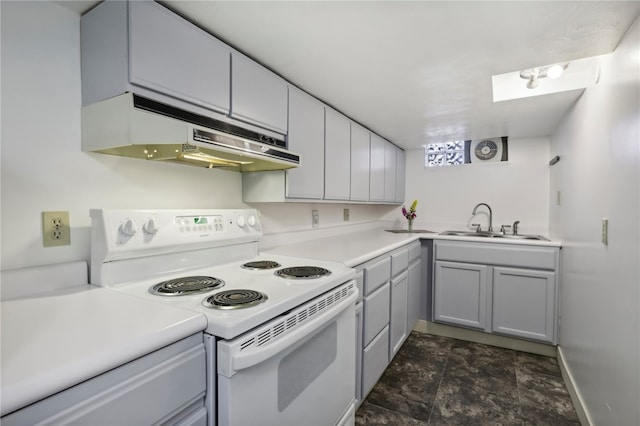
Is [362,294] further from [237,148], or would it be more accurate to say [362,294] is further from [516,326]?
[516,326]

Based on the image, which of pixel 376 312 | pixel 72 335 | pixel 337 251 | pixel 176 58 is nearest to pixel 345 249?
pixel 337 251

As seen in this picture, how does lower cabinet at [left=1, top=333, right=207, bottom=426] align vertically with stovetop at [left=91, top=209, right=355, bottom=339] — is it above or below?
below

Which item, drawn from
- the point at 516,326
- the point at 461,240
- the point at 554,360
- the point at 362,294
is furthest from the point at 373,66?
the point at 554,360

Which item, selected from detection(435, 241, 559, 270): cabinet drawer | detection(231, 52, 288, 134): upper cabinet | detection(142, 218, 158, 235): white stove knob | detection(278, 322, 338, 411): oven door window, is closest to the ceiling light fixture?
detection(435, 241, 559, 270): cabinet drawer

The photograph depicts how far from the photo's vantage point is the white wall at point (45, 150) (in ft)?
3.23

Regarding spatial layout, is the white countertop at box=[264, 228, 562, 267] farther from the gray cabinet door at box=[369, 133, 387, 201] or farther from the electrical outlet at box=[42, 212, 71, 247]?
the electrical outlet at box=[42, 212, 71, 247]

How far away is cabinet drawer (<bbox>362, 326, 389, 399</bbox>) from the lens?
1763mm

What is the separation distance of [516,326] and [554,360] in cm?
35

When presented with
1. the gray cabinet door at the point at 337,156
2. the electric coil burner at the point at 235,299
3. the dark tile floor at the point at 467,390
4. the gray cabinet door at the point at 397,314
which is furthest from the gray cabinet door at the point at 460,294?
the electric coil burner at the point at 235,299

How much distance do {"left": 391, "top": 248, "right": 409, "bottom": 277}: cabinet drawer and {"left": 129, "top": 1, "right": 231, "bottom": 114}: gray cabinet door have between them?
1471 millimetres

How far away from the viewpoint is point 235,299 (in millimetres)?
955

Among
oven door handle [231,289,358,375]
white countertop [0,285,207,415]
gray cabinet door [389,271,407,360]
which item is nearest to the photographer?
white countertop [0,285,207,415]

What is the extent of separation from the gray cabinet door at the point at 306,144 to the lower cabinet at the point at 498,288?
152 centimetres

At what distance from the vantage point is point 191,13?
1155 millimetres
